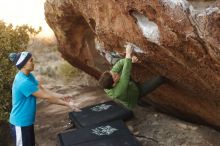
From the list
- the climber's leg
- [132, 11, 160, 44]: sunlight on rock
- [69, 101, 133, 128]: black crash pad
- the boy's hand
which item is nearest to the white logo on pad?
[69, 101, 133, 128]: black crash pad

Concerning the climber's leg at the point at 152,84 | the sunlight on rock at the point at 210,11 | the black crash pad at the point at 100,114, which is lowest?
the black crash pad at the point at 100,114

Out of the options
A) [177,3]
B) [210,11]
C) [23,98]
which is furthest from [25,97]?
[210,11]

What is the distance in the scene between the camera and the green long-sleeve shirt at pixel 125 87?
580cm

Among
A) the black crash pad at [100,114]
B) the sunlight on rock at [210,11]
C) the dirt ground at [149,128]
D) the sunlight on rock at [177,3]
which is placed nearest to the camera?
the sunlight on rock at [210,11]

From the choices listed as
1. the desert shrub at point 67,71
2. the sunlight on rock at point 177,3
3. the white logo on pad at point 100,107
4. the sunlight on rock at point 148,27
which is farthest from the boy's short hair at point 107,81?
the desert shrub at point 67,71

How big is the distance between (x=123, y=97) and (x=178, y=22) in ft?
5.85

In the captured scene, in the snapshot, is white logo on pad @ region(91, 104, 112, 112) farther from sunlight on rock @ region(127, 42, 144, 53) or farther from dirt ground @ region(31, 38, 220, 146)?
sunlight on rock @ region(127, 42, 144, 53)

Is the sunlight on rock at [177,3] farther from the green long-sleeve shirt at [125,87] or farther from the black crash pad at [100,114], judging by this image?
the black crash pad at [100,114]

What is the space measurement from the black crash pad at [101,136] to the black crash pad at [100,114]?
10.5 inches

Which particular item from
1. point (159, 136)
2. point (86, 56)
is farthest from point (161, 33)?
point (86, 56)

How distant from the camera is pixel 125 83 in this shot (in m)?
5.90

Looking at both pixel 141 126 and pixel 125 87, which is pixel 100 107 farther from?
pixel 125 87

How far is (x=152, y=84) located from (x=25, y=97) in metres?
1.67

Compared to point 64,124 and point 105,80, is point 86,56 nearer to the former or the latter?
point 64,124
